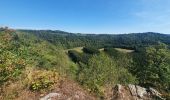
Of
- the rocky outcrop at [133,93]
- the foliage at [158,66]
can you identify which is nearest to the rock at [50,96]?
the rocky outcrop at [133,93]

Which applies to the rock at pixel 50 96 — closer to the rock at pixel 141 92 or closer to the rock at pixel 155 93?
the rock at pixel 141 92

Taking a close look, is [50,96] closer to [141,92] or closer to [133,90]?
[133,90]

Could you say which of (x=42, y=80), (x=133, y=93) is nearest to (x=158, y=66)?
(x=133, y=93)

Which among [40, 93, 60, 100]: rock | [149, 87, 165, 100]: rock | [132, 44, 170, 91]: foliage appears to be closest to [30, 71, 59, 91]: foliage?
[40, 93, 60, 100]: rock

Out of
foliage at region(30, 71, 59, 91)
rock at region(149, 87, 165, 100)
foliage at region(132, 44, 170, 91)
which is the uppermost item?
foliage at region(30, 71, 59, 91)

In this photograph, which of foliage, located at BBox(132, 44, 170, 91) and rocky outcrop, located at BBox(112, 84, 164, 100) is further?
foliage, located at BBox(132, 44, 170, 91)

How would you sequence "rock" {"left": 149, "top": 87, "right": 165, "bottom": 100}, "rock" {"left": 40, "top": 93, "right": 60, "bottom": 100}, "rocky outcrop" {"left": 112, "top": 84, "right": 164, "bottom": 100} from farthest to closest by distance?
"rock" {"left": 149, "top": 87, "right": 165, "bottom": 100} → "rocky outcrop" {"left": 112, "top": 84, "right": 164, "bottom": 100} → "rock" {"left": 40, "top": 93, "right": 60, "bottom": 100}

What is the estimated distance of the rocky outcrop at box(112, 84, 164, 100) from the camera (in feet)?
56.3

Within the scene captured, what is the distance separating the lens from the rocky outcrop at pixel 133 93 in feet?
56.3

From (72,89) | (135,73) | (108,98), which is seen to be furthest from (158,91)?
(135,73)

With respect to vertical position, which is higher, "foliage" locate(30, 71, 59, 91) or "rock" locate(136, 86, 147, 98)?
"foliage" locate(30, 71, 59, 91)

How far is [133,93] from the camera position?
59.3ft

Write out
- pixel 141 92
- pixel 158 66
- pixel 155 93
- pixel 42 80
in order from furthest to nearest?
pixel 158 66
pixel 141 92
pixel 155 93
pixel 42 80

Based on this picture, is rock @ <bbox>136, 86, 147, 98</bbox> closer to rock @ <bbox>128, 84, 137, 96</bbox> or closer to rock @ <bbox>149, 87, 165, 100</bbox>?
rock @ <bbox>128, 84, 137, 96</bbox>
